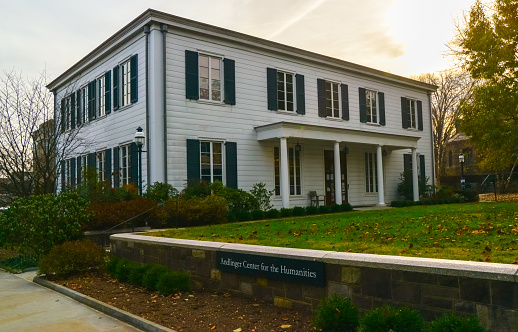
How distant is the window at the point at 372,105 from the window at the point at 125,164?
41.2 ft

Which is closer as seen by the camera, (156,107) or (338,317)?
(338,317)

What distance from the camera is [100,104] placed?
20609mm

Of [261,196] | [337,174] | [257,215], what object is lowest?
[257,215]

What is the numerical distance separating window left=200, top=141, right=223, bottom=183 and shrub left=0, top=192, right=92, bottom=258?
20.5 ft

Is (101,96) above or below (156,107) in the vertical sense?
above

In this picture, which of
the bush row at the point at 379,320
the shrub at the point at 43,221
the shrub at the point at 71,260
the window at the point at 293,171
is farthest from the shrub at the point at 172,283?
the window at the point at 293,171

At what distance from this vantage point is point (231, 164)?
1781 centimetres

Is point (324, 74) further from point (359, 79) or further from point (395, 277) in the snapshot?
point (395, 277)

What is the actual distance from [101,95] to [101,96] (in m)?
0.05

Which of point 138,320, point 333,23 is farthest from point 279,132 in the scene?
point 138,320

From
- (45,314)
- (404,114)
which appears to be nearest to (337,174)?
(404,114)

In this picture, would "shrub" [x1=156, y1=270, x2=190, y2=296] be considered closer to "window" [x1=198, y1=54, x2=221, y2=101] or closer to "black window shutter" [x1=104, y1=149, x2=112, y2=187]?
"window" [x1=198, y1=54, x2=221, y2=101]

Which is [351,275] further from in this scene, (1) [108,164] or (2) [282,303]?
(1) [108,164]

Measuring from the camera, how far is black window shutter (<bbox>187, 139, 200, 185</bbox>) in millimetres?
16656
